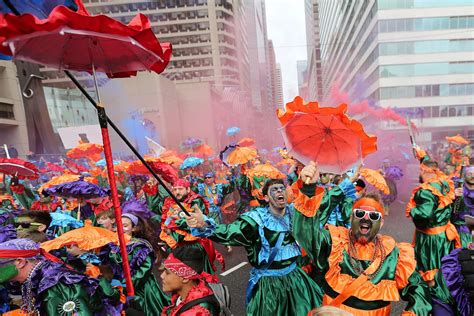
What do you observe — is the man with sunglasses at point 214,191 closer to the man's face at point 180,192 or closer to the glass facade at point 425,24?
the man's face at point 180,192

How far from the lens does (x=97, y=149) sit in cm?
941

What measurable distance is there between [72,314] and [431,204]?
4031mm

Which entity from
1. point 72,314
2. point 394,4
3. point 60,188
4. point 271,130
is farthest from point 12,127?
point 394,4

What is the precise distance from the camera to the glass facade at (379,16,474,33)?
3400cm

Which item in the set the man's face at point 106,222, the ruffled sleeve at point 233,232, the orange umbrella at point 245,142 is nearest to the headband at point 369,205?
the ruffled sleeve at point 233,232

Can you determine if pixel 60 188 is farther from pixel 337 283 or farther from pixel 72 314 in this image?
pixel 337 283

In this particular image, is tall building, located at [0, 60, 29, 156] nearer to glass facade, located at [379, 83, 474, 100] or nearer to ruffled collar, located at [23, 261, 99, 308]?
ruffled collar, located at [23, 261, 99, 308]

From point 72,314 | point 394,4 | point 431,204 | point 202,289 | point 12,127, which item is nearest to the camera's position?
point 72,314

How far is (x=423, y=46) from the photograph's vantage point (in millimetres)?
34562

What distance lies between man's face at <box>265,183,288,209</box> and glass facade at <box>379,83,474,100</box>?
120 ft

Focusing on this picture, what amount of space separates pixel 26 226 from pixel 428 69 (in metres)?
41.0

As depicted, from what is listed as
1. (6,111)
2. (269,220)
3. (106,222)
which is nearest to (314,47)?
(6,111)

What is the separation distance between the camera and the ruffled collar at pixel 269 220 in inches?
109

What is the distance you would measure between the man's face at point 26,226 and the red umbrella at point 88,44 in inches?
74.5
